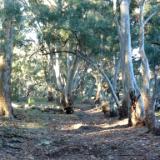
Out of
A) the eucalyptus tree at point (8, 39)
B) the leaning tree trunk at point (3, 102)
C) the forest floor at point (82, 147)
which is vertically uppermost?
the eucalyptus tree at point (8, 39)

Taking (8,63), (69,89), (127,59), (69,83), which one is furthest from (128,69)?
(69,89)

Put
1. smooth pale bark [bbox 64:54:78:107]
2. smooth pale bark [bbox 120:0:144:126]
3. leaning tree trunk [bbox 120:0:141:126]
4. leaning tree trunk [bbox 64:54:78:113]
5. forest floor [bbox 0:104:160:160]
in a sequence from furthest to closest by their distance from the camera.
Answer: smooth pale bark [bbox 64:54:78:107] < leaning tree trunk [bbox 64:54:78:113] < smooth pale bark [bbox 120:0:144:126] < leaning tree trunk [bbox 120:0:141:126] < forest floor [bbox 0:104:160:160]

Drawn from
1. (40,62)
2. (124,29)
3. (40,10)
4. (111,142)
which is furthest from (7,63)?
(40,62)

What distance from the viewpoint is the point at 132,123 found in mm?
16531

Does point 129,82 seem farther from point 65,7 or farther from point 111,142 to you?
point 65,7

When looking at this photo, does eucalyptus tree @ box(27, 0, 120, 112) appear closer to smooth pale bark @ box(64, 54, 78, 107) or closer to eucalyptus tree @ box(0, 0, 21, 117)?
eucalyptus tree @ box(0, 0, 21, 117)

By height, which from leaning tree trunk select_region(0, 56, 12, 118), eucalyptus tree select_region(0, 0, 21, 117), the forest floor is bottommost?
the forest floor

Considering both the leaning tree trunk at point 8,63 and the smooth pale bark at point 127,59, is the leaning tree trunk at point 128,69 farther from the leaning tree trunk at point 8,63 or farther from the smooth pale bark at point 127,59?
the leaning tree trunk at point 8,63

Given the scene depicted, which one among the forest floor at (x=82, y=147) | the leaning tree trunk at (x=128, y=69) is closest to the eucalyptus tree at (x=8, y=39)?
the leaning tree trunk at (x=128, y=69)

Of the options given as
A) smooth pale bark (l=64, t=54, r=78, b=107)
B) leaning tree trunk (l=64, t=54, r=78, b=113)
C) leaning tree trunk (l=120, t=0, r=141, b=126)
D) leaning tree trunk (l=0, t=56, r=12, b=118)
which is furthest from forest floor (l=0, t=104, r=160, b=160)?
smooth pale bark (l=64, t=54, r=78, b=107)

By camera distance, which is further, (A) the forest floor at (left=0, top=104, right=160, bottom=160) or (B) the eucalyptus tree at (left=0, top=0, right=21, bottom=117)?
(B) the eucalyptus tree at (left=0, top=0, right=21, bottom=117)

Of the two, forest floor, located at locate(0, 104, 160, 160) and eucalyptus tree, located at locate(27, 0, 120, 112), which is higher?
eucalyptus tree, located at locate(27, 0, 120, 112)

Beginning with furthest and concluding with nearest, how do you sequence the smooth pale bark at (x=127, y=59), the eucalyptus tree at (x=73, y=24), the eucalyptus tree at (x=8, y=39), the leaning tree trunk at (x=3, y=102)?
the eucalyptus tree at (x=73, y=24), the eucalyptus tree at (x=8, y=39), the leaning tree trunk at (x=3, y=102), the smooth pale bark at (x=127, y=59)

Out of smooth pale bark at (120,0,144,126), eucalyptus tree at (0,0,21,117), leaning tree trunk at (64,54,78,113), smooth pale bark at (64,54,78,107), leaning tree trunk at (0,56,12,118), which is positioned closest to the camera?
smooth pale bark at (120,0,144,126)
